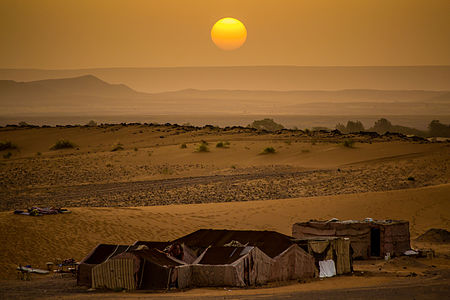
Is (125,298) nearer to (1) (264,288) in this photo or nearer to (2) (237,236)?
(1) (264,288)

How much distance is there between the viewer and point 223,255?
16547mm

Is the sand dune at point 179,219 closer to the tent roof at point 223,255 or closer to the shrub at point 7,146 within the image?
the tent roof at point 223,255

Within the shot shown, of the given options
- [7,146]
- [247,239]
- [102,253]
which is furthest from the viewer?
[7,146]

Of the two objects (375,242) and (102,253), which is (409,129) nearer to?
(375,242)

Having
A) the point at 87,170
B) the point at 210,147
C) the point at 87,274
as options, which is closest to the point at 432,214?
the point at 87,274

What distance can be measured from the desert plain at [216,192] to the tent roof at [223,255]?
3.05 feet

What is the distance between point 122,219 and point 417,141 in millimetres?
33639

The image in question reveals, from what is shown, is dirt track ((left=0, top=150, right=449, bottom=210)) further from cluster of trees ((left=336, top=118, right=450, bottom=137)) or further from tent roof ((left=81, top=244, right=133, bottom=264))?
cluster of trees ((left=336, top=118, right=450, bottom=137))

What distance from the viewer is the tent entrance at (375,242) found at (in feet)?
66.6

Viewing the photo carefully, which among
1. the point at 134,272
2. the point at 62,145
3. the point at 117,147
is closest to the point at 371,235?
the point at 134,272

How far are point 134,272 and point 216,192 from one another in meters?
19.2

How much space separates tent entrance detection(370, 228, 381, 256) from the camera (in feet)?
66.6

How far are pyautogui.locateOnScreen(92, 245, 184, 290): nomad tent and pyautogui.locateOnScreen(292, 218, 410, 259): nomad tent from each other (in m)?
5.84

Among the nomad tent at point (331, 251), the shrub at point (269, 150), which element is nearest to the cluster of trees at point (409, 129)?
the shrub at point (269, 150)
